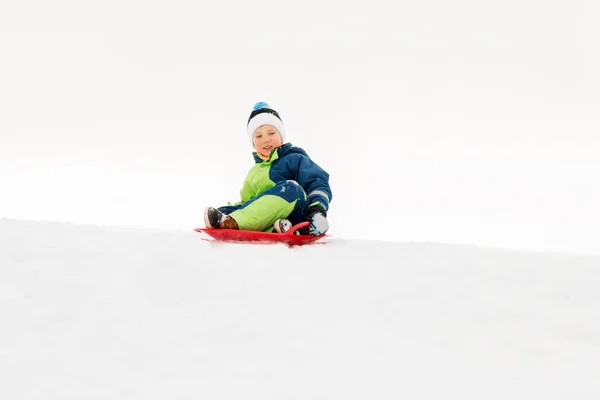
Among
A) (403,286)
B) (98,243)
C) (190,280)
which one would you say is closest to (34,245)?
(98,243)

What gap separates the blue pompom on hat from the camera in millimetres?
4230

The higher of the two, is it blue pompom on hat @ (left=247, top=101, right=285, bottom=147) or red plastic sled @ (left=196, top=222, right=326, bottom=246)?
blue pompom on hat @ (left=247, top=101, right=285, bottom=147)

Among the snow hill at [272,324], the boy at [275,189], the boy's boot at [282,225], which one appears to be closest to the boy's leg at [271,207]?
the boy at [275,189]

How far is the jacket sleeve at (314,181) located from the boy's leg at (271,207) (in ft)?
0.32

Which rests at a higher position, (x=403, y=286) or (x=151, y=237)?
(x=151, y=237)

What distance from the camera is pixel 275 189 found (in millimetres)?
3621

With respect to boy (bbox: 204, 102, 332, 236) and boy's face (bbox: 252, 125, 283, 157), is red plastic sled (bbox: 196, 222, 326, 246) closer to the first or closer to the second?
boy (bbox: 204, 102, 332, 236)

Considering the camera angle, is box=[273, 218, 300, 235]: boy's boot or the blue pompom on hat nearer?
box=[273, 218, 300, 235]: boy's boot

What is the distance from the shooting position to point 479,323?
7.45 ft

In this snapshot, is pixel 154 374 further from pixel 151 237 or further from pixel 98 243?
pixel 151 237

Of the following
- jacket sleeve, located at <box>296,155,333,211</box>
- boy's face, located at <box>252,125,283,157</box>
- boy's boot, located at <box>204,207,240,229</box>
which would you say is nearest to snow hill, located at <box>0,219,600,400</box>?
boy's boot, located at <box>204,207,240,229</box>

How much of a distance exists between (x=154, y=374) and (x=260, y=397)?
31 cm

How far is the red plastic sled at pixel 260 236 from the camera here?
3.37 m

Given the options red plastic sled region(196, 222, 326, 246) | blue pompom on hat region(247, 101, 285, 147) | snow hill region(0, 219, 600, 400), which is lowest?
snow hill region(0, 219, 600, 400)
